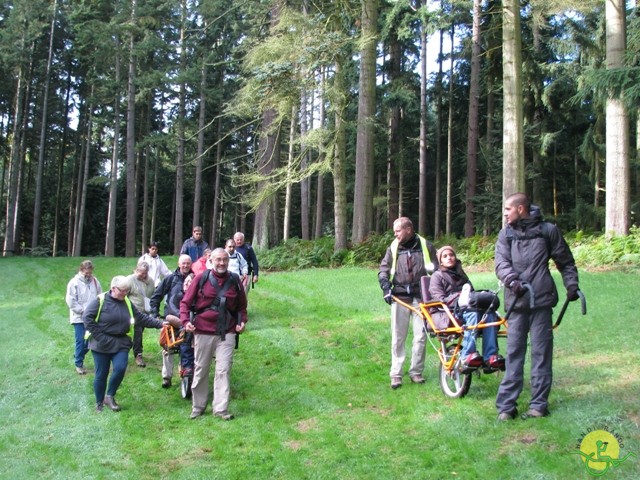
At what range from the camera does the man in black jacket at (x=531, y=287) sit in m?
5.43

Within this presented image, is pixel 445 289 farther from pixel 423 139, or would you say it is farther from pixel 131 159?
pixel 131 159

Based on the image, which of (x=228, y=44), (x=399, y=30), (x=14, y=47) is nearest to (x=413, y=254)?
(x=399, y=30)

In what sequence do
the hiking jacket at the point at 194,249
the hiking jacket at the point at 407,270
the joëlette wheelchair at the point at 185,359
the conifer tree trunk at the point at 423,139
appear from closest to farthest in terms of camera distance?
the hiking jacket at the point at 407,270 → the joëlette wheelchair at the point at 185,359 → the hiking jacket at the point at 194,249 → the conifer tree trunk at the point at 423,139

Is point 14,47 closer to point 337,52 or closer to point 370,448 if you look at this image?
point 337,52

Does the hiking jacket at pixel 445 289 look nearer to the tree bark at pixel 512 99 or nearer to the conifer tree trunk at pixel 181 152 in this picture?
the tree bark at pixel 512 99

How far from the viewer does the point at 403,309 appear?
7445 millimetres

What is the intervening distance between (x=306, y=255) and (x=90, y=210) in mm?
30810

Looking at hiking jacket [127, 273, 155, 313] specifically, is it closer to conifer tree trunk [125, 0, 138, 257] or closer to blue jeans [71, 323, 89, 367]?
blue jeans [71, 323, 89, 367]


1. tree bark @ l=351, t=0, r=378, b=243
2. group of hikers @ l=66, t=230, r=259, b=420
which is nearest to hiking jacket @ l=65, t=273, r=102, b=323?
group of hikers @ l=66, t=230, r=259, b=420

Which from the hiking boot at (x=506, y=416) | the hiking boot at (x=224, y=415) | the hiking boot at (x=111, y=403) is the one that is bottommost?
the hiking boot at (x=111, y=403)

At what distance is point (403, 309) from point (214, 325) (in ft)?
7.49

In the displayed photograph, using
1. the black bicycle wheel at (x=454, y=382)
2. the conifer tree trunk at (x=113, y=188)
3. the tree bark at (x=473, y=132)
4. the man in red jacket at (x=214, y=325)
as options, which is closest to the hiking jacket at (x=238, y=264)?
the man in red jacket at (x=214, y=325)

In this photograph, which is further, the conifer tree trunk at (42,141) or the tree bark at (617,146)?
the conifer tree trunk at (42,141)

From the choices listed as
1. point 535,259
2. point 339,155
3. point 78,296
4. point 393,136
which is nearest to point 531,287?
point 535,259
